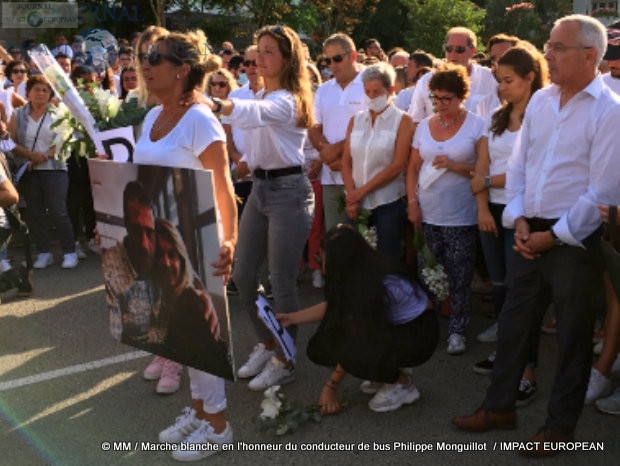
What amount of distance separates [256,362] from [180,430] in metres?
0.95

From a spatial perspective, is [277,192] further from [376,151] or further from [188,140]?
[376,151]

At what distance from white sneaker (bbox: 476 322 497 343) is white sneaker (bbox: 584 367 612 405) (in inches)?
38.9

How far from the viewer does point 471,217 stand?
4922 mm

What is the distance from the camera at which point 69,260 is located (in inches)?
299

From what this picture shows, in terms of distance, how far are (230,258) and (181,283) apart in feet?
0.96

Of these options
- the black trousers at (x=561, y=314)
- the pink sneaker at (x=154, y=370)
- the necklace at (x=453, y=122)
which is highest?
the necklace at (x=453, y=122)

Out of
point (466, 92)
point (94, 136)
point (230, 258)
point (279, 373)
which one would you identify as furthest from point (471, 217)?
point (94, 136)

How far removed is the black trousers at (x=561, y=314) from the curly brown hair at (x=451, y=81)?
62.8 inches

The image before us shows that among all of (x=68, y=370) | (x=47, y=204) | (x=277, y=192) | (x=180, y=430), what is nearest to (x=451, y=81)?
(x=277, y=192)

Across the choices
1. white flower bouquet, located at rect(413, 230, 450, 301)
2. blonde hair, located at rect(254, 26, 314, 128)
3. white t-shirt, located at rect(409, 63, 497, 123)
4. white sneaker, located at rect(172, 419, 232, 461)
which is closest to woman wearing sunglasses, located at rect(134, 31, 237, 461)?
white sneaker, located at rect(172, 419, 232, 461)

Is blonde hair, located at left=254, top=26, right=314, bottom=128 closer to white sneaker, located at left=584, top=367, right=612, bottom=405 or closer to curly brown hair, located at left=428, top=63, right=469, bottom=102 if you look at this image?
curly brown hair, located at left=428, top=63, right=469, bottom=102

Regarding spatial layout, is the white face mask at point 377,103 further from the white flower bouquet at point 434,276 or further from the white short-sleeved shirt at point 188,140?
the white short-sleeved shirt at point 188,140

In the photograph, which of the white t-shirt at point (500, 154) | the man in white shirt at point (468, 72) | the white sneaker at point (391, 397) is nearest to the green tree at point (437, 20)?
the man in white shirt at point (468, 72)

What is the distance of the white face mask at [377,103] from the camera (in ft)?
16.6
